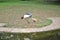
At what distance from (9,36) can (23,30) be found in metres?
0.27

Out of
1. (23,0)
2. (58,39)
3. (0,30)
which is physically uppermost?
(0,30)

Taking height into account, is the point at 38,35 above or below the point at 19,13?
above

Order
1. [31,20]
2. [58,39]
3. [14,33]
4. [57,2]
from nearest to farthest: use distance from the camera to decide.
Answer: [14,33] → [58,39] → [31,20] → [57,2]

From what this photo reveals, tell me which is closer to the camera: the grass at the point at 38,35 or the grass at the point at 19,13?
the grass at the point at 38,35

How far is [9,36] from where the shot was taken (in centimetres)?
340

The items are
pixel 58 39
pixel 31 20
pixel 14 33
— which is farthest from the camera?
pixel 31 20

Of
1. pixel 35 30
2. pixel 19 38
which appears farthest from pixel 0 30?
pixel 35 30

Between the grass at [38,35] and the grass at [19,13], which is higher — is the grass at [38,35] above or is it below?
above

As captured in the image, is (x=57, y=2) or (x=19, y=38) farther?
(x=57, y=2)

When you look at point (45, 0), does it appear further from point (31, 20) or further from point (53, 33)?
point (53, 33)

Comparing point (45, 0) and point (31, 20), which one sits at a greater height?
point (31, 20)

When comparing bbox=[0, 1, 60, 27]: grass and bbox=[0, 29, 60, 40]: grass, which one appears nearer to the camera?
bbox=[0, 29, 60, 40]: grass

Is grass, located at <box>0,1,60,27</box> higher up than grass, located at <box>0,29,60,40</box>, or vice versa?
grass, located at <box>0,29,60,40</box>

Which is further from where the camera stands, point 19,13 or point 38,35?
point 19,13
